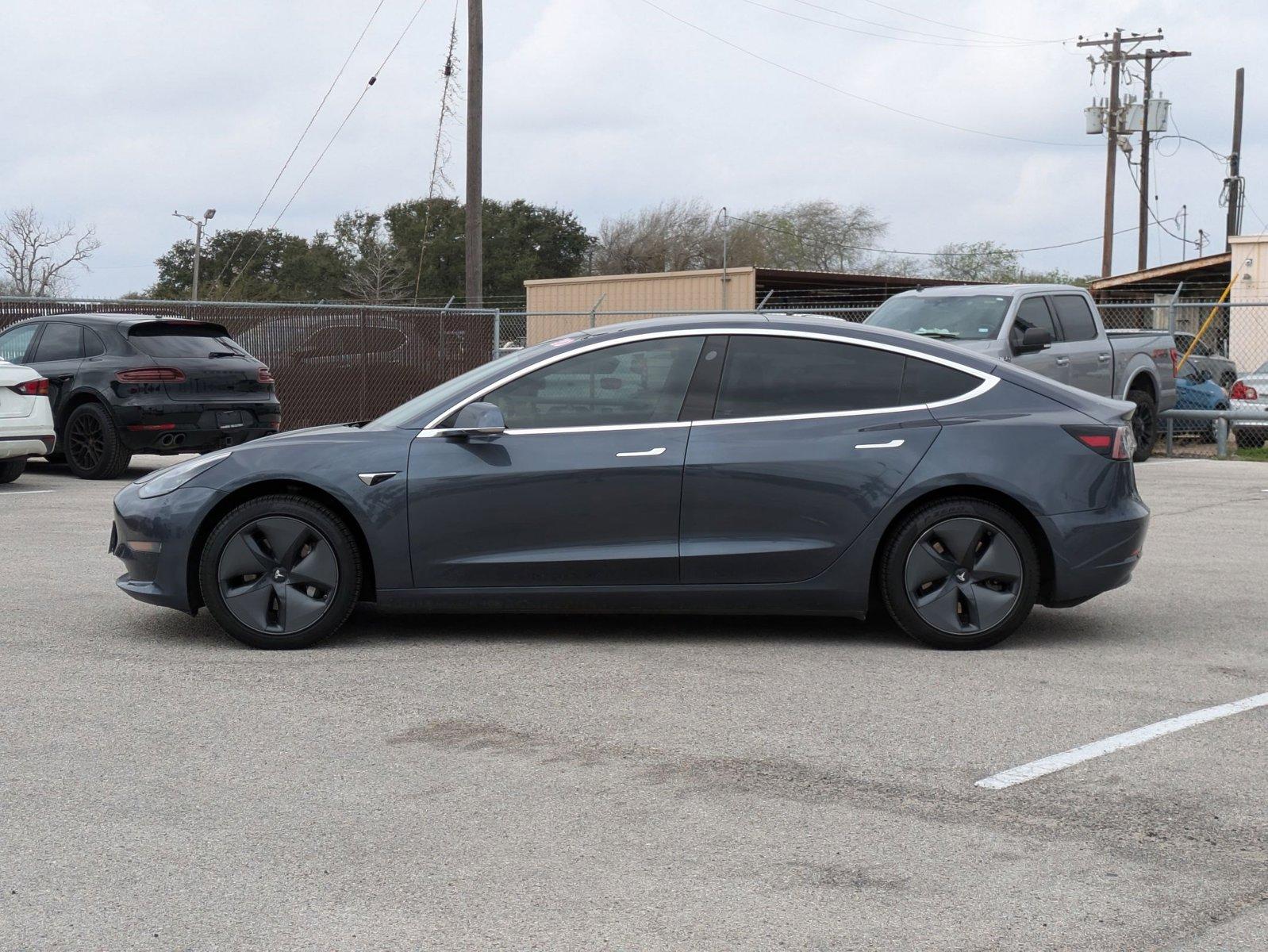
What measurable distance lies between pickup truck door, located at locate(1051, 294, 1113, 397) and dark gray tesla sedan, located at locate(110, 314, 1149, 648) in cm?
878

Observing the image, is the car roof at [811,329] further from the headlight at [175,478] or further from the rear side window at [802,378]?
the headlight at [175,478]

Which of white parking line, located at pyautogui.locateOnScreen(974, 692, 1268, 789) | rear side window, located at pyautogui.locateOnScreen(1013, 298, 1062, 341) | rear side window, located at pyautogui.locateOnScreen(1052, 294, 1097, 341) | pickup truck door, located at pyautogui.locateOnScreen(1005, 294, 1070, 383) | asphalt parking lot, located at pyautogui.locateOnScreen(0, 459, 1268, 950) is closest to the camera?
asphalt parking lot, located at pyautogui.locateOnScreen(0, 459, 1268, 950)

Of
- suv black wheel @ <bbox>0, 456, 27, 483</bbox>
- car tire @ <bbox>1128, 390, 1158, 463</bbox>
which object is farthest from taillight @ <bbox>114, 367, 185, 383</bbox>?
car tire @ <bbox>1128, 390, 1158, 463</bbox>

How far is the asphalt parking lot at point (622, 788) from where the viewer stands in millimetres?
3645

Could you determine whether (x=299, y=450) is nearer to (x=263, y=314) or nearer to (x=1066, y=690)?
(x=1066, y=690)

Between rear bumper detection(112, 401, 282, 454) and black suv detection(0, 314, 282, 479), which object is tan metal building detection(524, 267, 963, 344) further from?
rear bumper detection(112, 401, 282, 454)

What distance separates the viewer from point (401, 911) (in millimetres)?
3668

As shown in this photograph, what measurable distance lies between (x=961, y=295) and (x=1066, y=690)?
9.37 meters

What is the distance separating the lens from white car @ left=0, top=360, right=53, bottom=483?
43.7ft

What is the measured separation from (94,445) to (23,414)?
108 cm

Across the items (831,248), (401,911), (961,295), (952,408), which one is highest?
(831,248)

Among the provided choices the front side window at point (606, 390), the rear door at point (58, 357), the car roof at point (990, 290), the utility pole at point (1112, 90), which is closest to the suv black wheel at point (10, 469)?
the rear door at point (58, 357)

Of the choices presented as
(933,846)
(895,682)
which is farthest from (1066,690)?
(933,846)

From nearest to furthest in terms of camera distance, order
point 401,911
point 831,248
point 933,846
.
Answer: point 401,911 < point 933,846 < point 831,248
